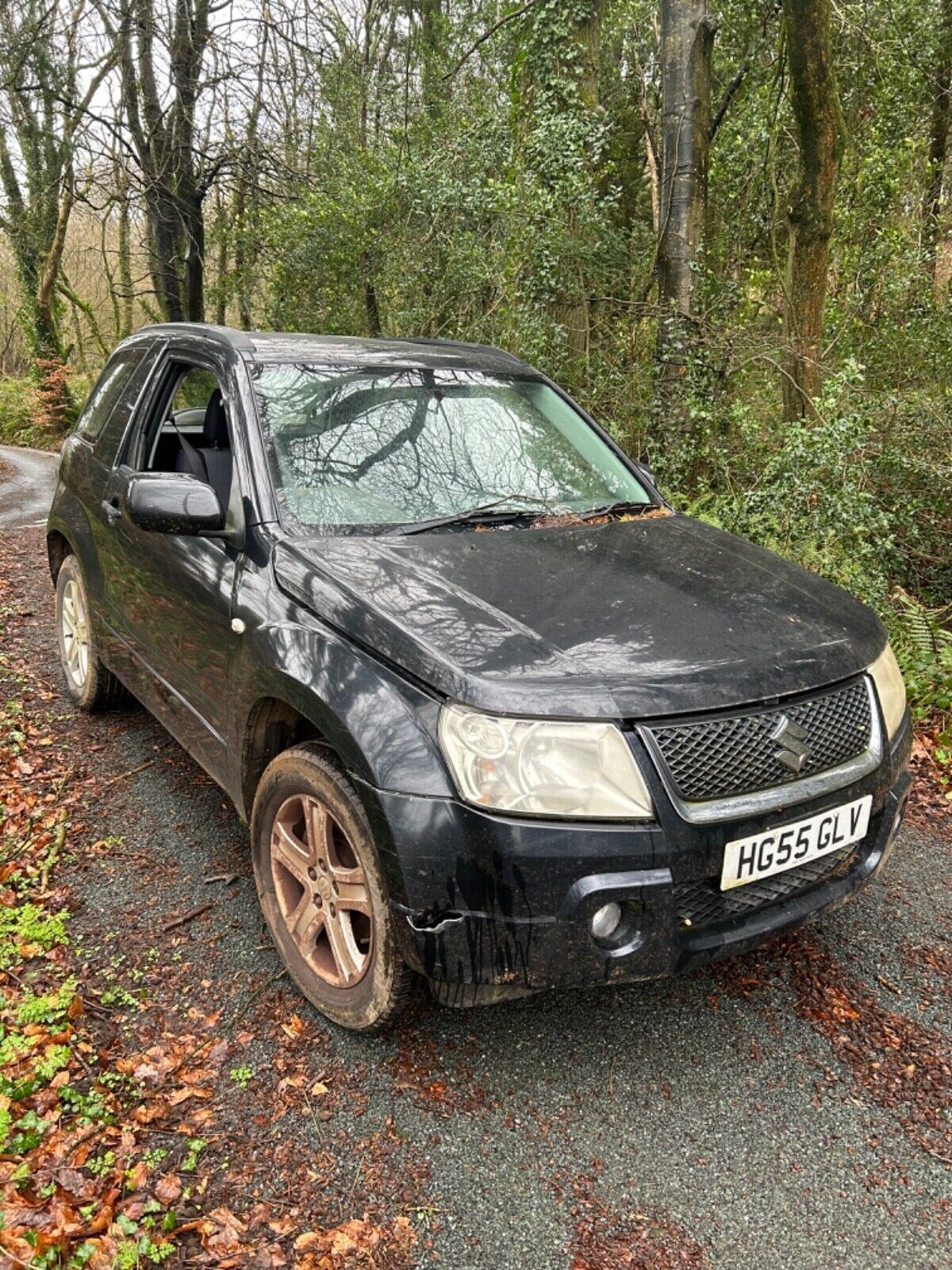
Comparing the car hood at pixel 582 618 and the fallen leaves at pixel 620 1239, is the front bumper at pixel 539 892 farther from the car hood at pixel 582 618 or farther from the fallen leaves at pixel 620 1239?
the fallen leaves at pixel 620 1239

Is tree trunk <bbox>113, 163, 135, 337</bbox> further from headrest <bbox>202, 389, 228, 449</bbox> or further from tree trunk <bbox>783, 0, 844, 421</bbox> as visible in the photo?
tree trunk <bbox>783, 0, 844, 421</bbox>

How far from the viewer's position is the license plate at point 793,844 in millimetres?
2174

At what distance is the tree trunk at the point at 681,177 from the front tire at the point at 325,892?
5.61m

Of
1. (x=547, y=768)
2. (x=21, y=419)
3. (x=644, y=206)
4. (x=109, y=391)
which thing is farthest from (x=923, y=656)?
(x=21, y=419)

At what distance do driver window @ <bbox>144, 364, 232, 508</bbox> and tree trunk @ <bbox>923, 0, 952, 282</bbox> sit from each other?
283 inches

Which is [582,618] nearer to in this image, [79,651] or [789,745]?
[789,745]

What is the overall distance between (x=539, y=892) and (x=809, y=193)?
6620 mm

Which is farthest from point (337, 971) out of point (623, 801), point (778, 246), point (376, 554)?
point (778, 246)

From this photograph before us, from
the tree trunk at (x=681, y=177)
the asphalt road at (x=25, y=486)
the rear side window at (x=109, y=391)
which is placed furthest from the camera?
the asphalt road at (x=25, y=486)

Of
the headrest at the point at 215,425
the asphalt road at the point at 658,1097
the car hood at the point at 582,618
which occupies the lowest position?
the asphalt road at the point at 658,1097

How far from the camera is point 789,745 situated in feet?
7.41

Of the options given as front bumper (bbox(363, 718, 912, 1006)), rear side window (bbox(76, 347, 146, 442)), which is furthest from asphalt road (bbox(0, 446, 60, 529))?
front bumper (bbox(363, 718, 912, 1006))

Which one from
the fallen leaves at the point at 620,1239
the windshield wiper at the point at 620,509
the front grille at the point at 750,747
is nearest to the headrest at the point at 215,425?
the windshield wiper at the point at 620,509

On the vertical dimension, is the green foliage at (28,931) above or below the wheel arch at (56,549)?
below
